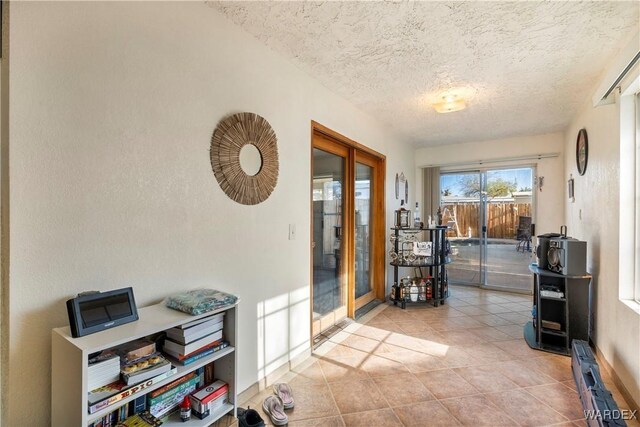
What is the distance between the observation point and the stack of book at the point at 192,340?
4.64 ft

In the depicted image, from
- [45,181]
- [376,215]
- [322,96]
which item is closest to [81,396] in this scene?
[45,181]

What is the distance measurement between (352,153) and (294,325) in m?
2.04

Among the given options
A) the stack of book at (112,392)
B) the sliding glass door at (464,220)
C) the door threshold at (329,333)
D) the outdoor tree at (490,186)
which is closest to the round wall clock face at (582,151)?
the outdoor tree at (490,186)

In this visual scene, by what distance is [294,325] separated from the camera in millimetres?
2498

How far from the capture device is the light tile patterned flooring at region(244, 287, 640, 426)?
1867 millimetres

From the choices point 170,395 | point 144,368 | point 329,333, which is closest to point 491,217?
point 329,333

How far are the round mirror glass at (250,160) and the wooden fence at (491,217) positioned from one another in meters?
4.34

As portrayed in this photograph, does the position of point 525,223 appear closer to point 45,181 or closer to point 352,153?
point 352,153

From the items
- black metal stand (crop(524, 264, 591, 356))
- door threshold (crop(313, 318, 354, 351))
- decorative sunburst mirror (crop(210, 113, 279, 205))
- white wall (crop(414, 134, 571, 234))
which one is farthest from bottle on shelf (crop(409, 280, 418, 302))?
decorative sunburst mirror (crop(210, 113, 279, 205))

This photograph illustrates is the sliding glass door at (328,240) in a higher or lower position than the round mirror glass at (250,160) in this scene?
lower

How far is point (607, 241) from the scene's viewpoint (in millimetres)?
2457

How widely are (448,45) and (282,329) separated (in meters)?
2.47

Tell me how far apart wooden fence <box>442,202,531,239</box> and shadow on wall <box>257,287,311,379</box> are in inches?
151

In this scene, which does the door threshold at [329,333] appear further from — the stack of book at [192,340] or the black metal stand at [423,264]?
the stack of book at [192,340]
